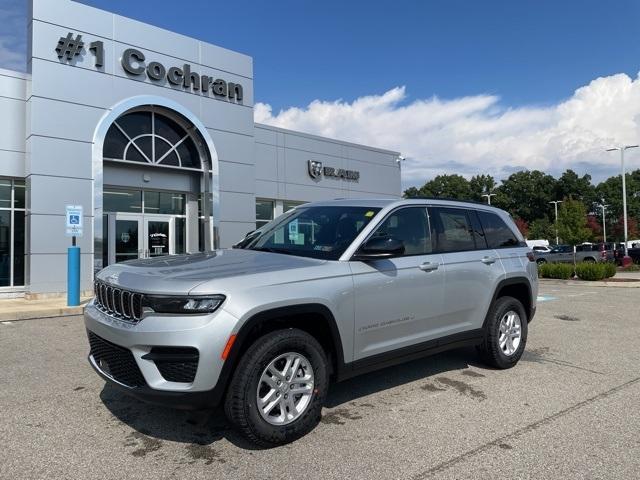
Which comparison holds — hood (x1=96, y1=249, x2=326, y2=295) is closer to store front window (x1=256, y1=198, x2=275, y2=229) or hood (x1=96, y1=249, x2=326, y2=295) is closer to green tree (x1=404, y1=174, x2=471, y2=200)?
store front window (x1=256, y1=198, x2=275, y2=229)

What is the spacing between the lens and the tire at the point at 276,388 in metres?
3.37

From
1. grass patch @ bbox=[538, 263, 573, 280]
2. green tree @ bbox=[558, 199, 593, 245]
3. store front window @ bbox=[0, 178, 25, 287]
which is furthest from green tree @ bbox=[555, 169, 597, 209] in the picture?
store front window @ bbox=[0, 178, 25, 287]

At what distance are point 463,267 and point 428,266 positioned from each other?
588 millimetres

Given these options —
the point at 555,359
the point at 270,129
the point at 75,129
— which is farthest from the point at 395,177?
the point at 555,359

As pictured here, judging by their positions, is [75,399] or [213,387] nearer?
[213,387]

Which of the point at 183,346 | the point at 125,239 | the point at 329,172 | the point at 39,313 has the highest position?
the point at 329,172

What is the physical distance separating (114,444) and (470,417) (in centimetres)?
276

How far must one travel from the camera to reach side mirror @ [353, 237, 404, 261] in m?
4.06

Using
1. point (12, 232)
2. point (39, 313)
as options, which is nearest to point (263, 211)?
point (12, 232)

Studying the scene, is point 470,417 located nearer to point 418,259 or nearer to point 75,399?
point 418,259

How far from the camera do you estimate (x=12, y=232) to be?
13531 millimetres

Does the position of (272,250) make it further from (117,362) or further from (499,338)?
(499,338)

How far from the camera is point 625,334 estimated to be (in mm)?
7875

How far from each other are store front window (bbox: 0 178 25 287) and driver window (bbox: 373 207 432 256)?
12.5 m
